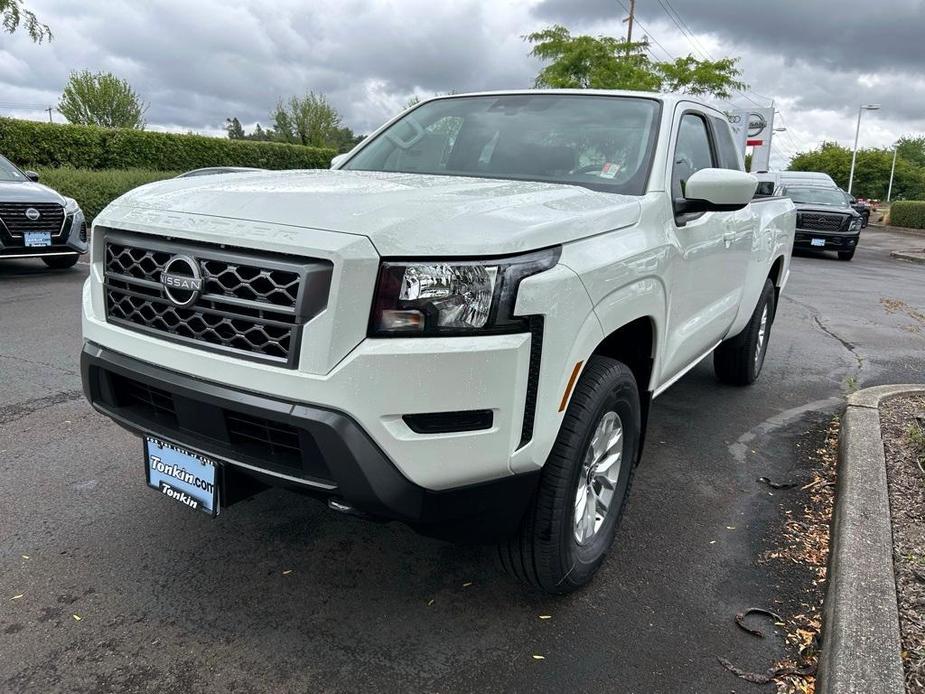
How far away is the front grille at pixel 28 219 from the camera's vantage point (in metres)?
8.25

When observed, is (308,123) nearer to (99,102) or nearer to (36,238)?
(99,102)

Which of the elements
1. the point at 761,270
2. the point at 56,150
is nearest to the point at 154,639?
the point at 761,270

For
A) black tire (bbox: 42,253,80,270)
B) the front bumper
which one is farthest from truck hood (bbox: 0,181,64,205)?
black tire (bbox: 42,253,80,270)

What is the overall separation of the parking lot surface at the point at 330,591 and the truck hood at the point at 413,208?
132cm

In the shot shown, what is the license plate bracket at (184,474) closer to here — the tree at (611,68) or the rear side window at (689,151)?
the rear side window at (689,151)

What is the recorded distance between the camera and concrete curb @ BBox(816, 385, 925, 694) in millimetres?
2213

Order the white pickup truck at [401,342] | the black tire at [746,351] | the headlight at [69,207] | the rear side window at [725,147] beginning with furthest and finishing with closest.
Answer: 1. the headlight at [69,207]
2. the black tire at [746,351]
3. the rear side window at [725,147]
4. the white pickup truck at [401,342]

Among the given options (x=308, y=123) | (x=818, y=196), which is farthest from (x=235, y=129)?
(x=818, y=196)

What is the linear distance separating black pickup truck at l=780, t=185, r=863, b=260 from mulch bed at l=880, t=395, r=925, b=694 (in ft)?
43.7

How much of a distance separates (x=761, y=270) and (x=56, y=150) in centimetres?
1891

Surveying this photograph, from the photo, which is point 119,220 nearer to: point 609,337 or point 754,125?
point 609,337

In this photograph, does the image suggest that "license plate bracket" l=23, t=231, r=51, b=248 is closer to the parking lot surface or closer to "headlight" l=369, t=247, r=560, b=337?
the parking lot surface

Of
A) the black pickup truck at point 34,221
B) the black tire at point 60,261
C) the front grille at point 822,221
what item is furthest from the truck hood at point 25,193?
the front grille at point 822,221

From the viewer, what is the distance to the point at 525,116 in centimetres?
363
